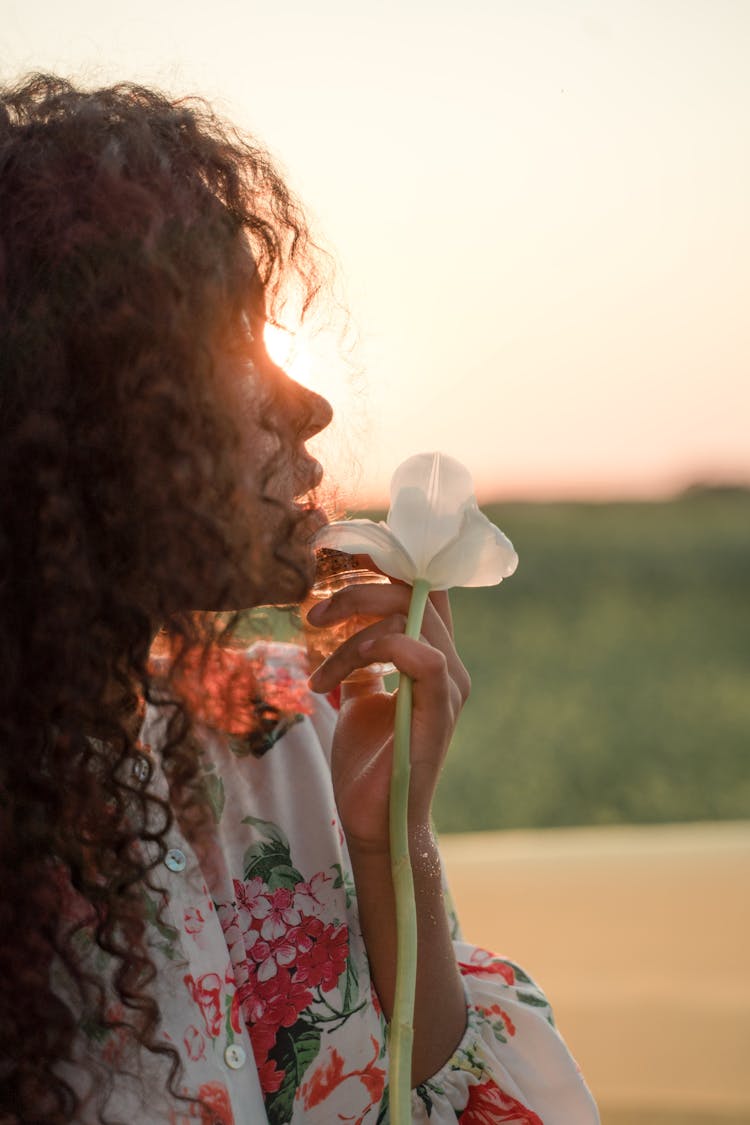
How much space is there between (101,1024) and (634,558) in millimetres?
11548

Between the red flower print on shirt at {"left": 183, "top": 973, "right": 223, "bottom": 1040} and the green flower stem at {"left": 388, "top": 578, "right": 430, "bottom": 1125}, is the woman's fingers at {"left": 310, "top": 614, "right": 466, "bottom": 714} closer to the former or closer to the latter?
the green flower stem at {"left": 388, "top": 578, "right": 430, "bottom": 1125}

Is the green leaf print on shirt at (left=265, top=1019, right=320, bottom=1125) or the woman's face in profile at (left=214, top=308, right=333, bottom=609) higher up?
the woman's face in profile at (left=214, top=308, right=333, bottom=609)

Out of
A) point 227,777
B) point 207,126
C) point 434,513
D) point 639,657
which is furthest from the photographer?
point 639,657

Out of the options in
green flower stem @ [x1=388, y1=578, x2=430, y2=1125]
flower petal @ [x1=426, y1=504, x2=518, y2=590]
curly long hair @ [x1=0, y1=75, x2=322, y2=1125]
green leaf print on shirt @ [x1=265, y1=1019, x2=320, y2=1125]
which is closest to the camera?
green flower stem @ [x1=388, y1=578, x2=430, y2=1125]

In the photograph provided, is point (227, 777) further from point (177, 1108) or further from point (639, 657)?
point (639, 657)

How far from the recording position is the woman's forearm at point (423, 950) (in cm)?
112

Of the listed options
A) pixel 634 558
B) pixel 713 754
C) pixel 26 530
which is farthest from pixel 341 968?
pixel 634 558

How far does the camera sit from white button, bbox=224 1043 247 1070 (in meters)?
1.00

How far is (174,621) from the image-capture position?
42.2 inches

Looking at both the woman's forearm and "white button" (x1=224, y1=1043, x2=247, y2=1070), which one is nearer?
"white button" (x1=224, y1=1043, x2=247, y2=1070)

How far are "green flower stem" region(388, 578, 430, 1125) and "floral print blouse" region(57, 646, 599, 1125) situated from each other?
26cm

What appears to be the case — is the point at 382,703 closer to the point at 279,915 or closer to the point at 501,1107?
the point at 279,915

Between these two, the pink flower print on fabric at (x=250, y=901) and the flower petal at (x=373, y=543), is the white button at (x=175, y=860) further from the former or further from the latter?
the flower petal at (x=373, y=543)

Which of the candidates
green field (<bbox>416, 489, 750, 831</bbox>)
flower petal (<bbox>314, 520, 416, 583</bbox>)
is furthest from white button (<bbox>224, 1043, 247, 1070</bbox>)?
green field (<bbox>416, 489, 750, 831</bbox>)
